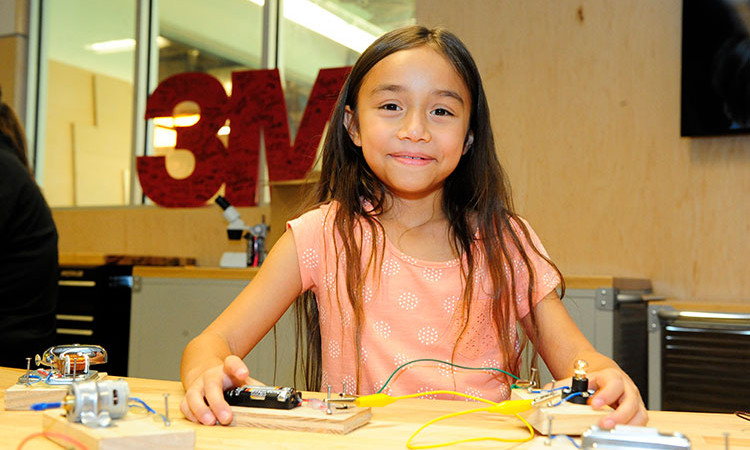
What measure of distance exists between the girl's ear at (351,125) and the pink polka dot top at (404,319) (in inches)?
6.7

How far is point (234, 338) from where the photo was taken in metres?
1.10

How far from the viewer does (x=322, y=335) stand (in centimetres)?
132

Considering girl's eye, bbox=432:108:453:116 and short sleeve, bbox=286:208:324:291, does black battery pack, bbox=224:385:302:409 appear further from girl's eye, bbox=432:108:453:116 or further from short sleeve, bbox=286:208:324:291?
girl's eye, bbox=432:108:453:116

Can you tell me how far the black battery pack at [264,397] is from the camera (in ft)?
2.27

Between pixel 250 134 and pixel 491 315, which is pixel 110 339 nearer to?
pixel 250 134

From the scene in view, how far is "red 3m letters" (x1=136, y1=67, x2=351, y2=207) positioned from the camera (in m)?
3.31

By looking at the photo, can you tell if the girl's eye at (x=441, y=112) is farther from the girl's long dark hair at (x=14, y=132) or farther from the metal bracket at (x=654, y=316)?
the metal bracket at (x=654, y=316)

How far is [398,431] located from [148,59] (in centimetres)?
369

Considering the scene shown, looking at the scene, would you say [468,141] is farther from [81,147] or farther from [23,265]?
[81,147]

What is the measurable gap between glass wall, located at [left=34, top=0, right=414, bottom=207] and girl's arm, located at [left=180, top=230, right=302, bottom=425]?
2.31m

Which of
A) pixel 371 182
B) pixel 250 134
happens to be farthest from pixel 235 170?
pixel 371 182

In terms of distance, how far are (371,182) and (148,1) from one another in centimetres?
309

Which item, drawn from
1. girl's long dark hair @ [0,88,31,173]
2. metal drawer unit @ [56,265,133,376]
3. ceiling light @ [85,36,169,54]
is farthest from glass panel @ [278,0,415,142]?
girl's long dark hair @ [0,88,31,173]

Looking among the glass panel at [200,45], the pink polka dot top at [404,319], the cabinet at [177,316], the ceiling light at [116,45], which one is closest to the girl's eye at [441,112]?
the pink polka dot top at [404,319]
